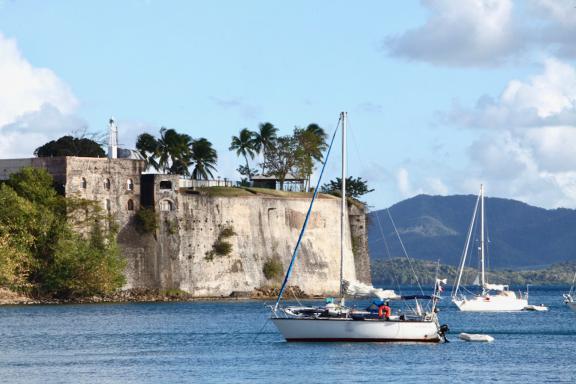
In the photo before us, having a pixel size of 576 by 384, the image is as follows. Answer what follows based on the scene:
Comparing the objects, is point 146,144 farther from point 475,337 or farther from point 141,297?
point 475,337

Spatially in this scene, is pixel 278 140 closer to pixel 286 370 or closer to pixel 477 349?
pixel 477 349

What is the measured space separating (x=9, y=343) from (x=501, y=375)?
26167mm

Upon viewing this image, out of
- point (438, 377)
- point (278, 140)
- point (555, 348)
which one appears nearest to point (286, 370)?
point (438, 377)

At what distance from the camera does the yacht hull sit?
10288cm

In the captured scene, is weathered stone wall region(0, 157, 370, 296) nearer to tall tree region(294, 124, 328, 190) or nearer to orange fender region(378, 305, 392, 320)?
tall tree region(294, 124, 328, 190)

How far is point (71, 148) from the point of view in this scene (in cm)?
12938

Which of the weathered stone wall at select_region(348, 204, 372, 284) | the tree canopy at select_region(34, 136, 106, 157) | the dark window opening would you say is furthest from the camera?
the weathered stone wall at select_region(348, 204, 372, 284)

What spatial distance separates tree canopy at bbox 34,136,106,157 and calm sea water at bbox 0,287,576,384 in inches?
1666

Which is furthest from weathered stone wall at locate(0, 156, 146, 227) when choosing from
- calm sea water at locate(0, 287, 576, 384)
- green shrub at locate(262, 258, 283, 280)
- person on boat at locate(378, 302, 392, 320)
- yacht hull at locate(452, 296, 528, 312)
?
person on boat at locate(378, 302, 392, 320)

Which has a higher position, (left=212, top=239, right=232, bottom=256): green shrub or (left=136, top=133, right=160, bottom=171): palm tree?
(left=136, top=133, right=160, bottom=171): palm tree

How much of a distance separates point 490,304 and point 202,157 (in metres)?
38.9

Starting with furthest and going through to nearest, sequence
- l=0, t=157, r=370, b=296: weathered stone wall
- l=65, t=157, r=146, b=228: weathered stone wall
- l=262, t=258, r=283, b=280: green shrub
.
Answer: l=262, t=258, r=283, b=280: green shrub < l=0, t=157, r=370, b=296: weathered stone wall < l=65, t=157, r=146, b=228: weathered stone wall

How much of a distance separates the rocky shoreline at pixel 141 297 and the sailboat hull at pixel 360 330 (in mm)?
44186

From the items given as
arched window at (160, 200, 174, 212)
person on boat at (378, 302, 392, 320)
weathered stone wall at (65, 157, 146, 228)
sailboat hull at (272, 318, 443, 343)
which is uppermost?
weathered stone wall at (65, 157, 146, 228)
